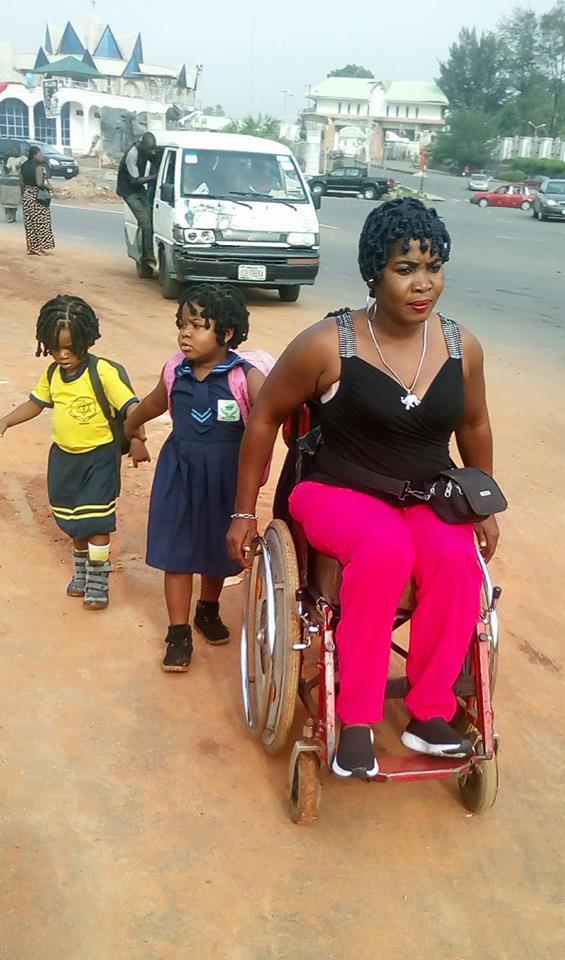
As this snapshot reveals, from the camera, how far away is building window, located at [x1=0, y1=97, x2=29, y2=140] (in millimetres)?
51844

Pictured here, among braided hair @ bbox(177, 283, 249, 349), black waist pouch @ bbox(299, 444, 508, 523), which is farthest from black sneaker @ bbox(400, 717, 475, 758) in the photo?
braided hair @ bbox(177, 283, 249, 349)

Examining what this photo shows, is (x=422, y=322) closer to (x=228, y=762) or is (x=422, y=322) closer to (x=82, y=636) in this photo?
(x=228, y=762)

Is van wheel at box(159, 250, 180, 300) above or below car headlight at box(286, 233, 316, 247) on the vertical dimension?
below

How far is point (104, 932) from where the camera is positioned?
7.23ft

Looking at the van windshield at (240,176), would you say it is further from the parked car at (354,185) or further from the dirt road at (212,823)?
the parked car at (354,185)

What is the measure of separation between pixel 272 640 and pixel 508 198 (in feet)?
124

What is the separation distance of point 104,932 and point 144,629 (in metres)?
1.52

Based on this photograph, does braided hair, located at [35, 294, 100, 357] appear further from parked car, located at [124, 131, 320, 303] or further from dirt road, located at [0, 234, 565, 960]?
parked car, located at [124, 131, 320, 303]

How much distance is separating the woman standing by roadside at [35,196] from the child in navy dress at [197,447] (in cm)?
1113

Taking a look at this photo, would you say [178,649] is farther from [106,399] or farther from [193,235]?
[193,235]

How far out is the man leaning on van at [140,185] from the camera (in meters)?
11.7

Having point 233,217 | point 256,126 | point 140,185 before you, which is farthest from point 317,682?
point 256,126

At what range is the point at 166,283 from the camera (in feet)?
36.0

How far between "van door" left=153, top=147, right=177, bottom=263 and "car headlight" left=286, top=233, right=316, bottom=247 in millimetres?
1367
